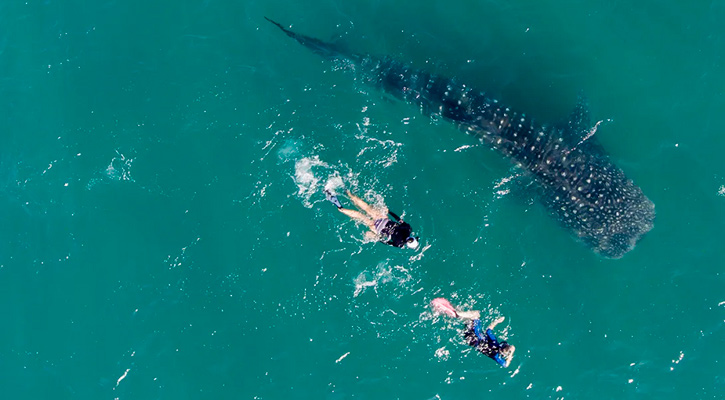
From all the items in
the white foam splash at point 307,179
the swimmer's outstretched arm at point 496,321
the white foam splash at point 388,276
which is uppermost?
the white foam splash at point 307,179

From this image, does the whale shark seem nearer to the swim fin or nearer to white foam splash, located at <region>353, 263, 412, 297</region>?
the swim fin

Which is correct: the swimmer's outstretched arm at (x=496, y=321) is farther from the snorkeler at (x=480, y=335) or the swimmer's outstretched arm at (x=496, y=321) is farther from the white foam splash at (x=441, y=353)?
the white foam splash at (x=441, y=353)

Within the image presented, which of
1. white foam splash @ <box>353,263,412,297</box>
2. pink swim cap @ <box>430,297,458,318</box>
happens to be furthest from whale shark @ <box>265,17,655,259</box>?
white foam splash @ <box>353,263,412,297</box>

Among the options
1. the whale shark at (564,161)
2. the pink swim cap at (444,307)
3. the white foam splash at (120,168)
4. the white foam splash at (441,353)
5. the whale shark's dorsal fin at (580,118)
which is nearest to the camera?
the whale shark at (564,161)

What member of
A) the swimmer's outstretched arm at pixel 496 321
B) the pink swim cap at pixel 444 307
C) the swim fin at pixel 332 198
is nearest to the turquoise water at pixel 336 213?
the swimmer's outstretched arm at pixel 496 321

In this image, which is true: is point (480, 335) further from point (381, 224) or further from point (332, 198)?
point (332, 198)

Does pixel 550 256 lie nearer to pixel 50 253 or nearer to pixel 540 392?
pixel 540 392

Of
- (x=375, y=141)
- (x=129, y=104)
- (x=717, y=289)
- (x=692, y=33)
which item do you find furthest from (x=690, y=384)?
(x=129, y=104)
